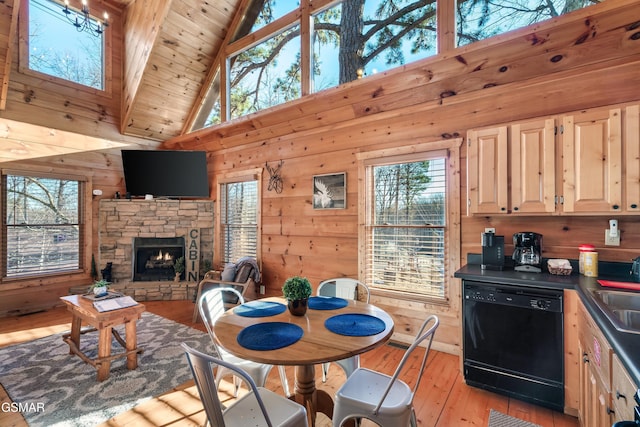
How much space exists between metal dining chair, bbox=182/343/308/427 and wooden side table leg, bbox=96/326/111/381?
1836 mm

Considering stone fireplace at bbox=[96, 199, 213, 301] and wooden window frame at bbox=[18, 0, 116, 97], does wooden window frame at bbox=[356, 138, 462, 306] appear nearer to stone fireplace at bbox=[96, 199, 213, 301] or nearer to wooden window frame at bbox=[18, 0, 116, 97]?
stone fireplace at bbox=[96, 199, 213, 301]

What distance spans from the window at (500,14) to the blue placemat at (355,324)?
2.79m

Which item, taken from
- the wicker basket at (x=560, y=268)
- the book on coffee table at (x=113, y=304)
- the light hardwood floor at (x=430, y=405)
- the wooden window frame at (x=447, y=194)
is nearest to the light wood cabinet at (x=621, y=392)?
the light hardwood floor at (x=430, y=405)

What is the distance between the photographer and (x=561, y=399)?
2027mm

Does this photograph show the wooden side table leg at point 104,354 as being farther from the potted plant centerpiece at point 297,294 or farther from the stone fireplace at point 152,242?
the stone fireplace at point 152,242

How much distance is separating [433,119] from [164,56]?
4.25 meters

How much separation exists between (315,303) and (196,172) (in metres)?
4.14

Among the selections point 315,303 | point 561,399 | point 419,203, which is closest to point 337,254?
point 419,203

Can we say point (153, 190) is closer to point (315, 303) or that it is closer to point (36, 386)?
point (36, 386)

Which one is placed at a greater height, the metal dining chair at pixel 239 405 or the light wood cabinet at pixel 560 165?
the light wood cabinet at pixel 560 165

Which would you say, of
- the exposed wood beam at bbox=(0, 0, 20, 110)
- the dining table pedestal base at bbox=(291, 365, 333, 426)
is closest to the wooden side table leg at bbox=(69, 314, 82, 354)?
the dining table pedestal base at bbox=(291, 365, 333, 426)

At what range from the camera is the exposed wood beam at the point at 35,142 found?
4145 mm

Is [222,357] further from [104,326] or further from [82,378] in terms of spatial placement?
[82,378]

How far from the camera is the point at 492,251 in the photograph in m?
2.65
